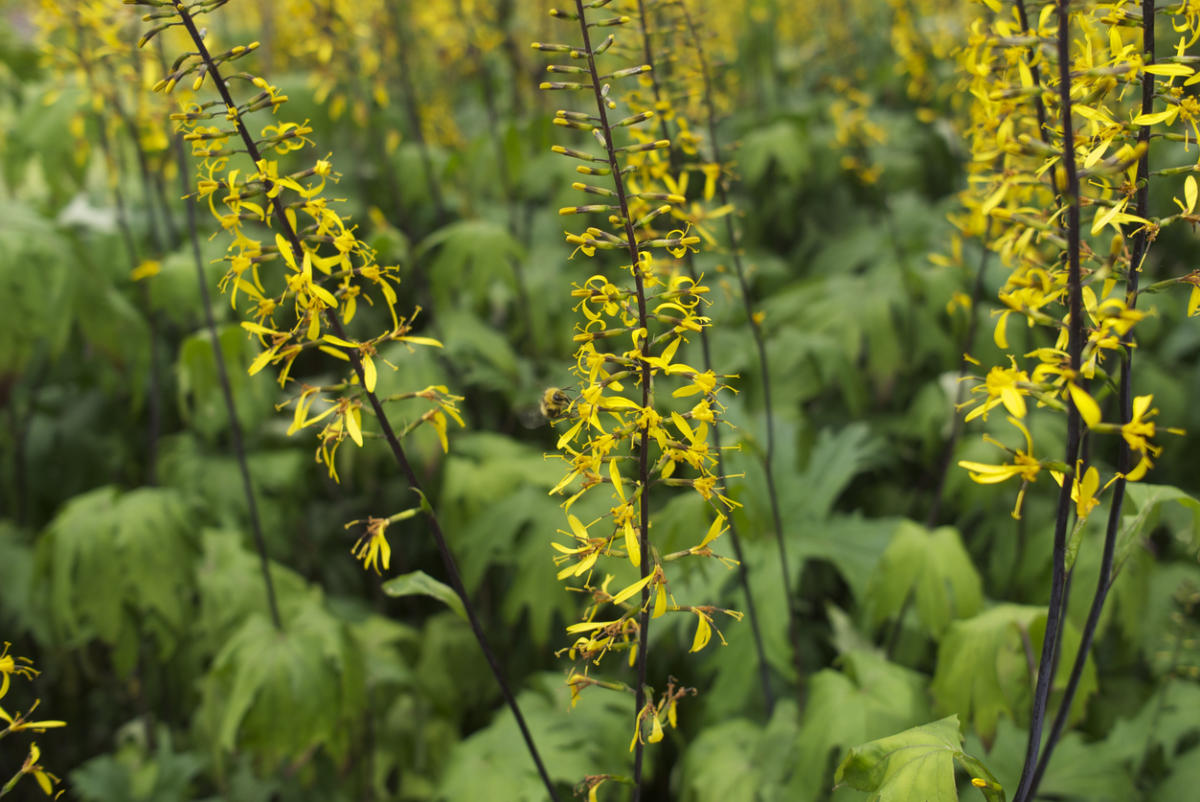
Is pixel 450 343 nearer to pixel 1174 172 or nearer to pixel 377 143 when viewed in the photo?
pixel 377 143

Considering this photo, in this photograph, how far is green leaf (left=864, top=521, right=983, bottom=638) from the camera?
3.41m

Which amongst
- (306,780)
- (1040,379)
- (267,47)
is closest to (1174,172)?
(1040,379)

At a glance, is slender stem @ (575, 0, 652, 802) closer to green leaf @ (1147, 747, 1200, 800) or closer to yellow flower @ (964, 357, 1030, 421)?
yellow flower @ (964, 357, 1030, 421)

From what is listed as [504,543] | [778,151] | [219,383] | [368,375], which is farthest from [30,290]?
[778,151]

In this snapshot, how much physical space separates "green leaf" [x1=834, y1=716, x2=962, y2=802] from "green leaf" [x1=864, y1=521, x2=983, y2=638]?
136cm

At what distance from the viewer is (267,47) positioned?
7.05 meters

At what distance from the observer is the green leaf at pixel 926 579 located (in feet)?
11.2

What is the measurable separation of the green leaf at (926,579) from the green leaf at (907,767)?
136 centimetres

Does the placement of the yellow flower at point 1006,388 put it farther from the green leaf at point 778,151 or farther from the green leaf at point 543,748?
the green leaf at point 778,151

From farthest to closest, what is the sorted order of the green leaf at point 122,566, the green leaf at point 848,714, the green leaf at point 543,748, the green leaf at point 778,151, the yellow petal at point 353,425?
the green leaf at point 778,151 < the green leaf at point 122,566 < the green leaf at point 543,748 < the green leaf at point 848,714 < the yellow petal at point 353,425

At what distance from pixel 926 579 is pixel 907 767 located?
4.88ft

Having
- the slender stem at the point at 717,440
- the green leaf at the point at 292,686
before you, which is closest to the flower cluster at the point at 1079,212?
the slender stem at the point at 717,440

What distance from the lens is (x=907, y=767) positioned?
207 centimetres

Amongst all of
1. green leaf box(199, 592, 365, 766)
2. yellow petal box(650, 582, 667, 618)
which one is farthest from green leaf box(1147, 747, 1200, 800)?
green leaf box(199, 592, 365, 766)
